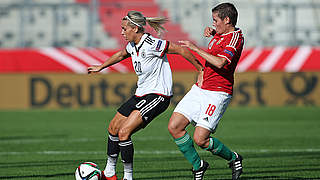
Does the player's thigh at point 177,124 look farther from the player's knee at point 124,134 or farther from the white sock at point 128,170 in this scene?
the white sock at point 128,170

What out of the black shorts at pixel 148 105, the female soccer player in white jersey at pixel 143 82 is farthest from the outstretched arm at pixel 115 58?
the black shorts at pixel 148 105

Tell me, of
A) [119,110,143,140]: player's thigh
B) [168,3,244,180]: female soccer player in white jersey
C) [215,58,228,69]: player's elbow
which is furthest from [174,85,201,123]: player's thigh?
[215,58,228,69]: player's elbow

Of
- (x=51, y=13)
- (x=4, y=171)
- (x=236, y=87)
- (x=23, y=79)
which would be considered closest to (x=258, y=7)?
(x=236, y=87)

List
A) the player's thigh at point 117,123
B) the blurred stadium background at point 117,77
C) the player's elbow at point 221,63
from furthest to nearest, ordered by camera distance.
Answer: the blurred stadium background at point 117,77, the player's thigh at point 117,123, the player's elbow at point 221,63

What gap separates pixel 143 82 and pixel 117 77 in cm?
1245

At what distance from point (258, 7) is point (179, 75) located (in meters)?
4.81

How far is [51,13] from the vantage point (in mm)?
22375

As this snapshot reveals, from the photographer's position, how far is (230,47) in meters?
7.15

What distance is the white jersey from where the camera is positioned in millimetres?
7457

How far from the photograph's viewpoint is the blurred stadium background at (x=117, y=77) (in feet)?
41.8

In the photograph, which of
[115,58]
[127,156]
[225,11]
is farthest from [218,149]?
[115,58]

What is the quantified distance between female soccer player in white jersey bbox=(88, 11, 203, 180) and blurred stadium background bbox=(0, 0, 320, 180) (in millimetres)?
2854

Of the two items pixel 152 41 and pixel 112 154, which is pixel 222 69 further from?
pixel 112 154

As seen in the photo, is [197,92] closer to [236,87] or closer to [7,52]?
[236,87]
